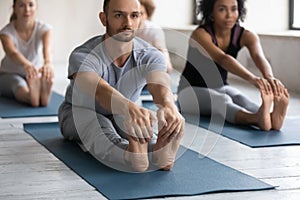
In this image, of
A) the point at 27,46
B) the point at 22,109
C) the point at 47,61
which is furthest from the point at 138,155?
the point at 27,46

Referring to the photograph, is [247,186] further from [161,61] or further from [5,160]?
[5,160]

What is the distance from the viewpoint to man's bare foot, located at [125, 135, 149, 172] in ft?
8.73

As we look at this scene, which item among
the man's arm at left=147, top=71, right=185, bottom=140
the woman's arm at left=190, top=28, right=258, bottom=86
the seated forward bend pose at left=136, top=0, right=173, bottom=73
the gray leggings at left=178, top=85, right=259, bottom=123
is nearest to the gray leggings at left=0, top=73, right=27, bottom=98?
the seated forward bend pose at left=136, top=0, right=173, bottom=73

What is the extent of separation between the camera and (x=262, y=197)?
7.75 feet

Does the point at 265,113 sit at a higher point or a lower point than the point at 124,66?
lower

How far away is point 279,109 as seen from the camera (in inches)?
143

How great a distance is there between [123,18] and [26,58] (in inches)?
78.8

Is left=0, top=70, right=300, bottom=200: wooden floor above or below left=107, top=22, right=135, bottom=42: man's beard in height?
below

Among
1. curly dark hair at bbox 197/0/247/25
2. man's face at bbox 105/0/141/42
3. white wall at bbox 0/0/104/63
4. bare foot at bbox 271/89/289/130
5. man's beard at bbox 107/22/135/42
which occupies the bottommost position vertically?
white wall at bbox 0/0/104/63

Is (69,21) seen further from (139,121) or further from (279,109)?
(139,121)

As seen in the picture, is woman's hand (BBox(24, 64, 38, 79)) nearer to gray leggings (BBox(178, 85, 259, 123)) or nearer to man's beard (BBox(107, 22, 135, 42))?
gray leggings (BBox(178, 85, 259, 123))

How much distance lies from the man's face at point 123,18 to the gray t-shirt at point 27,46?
182 cm

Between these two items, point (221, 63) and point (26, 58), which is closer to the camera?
point (221, 63)

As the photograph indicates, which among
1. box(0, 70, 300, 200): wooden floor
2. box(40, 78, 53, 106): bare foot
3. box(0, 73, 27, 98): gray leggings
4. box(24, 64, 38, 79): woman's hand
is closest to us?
box(0, 70, 300, 200): wooden floor
